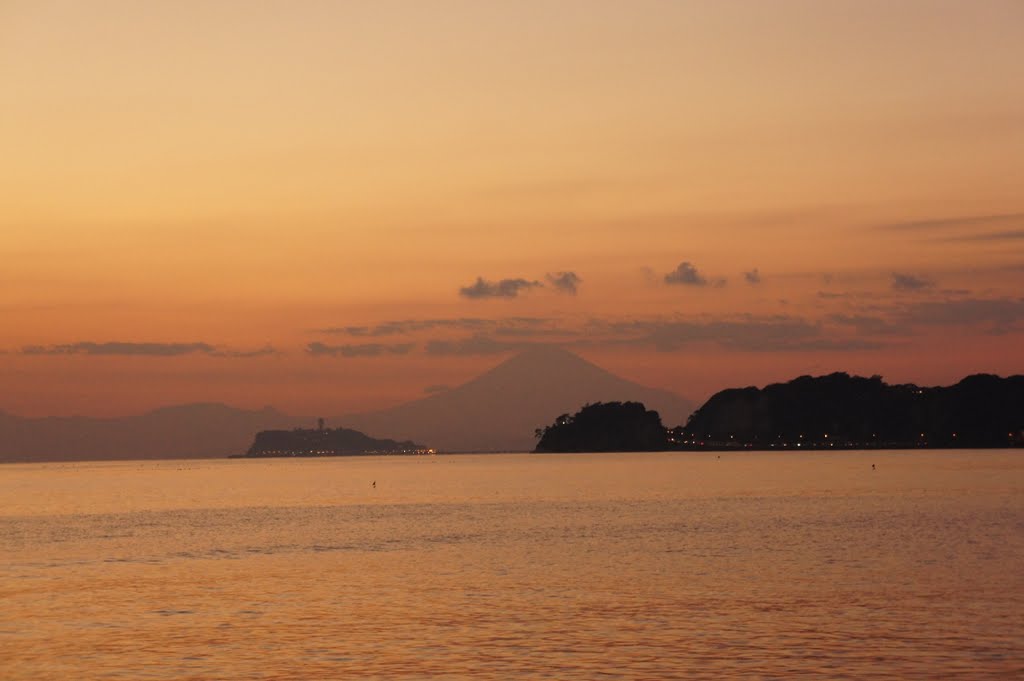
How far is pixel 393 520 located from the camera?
12812 cm

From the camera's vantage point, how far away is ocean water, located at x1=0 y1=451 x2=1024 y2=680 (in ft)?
138

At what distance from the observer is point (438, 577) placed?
69188 mm

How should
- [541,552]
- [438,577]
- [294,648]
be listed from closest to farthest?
[294,648]
[438,577]
[541,552]

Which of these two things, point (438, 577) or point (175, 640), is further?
point (438, 577)

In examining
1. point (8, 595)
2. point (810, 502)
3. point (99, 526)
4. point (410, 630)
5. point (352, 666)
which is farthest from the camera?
point (810, 502)

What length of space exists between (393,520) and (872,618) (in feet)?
271

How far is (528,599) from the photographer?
58.3 meters

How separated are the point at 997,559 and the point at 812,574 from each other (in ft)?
43.5

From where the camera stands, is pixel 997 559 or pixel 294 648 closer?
pixel 294 648

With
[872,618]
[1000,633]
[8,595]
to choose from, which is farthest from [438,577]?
[1000,633]

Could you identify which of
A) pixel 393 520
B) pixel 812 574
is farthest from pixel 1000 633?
pixel 393 520

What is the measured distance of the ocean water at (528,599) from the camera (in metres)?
42.2

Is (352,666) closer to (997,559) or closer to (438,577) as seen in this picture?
(438,577)

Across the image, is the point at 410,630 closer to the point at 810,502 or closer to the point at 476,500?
the point at 810,502
